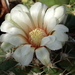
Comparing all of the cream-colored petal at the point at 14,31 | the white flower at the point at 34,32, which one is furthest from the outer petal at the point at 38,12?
the cream-colored petal at the point at 14,31

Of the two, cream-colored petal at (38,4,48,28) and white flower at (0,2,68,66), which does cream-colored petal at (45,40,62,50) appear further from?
cream-colored petal at (38,4,48,28)

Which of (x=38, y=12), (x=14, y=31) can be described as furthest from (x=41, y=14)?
(x=14, y=31)

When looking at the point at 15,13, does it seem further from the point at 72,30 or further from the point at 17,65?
the point at 72,30

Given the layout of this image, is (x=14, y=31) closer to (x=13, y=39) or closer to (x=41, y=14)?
(x=13, y=39)

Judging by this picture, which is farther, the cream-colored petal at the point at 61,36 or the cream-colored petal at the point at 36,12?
the cream-colored petal at the point at 36,12

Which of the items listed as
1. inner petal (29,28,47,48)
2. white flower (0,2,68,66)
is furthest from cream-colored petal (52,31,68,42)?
inner petal (29,28,47,48)

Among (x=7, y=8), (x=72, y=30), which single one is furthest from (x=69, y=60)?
(x=7, y=8)

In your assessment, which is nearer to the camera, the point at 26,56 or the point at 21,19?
the point at 26,56

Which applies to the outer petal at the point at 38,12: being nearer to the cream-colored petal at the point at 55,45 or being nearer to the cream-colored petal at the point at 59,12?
the cream-colored petal at the point at 59,12
